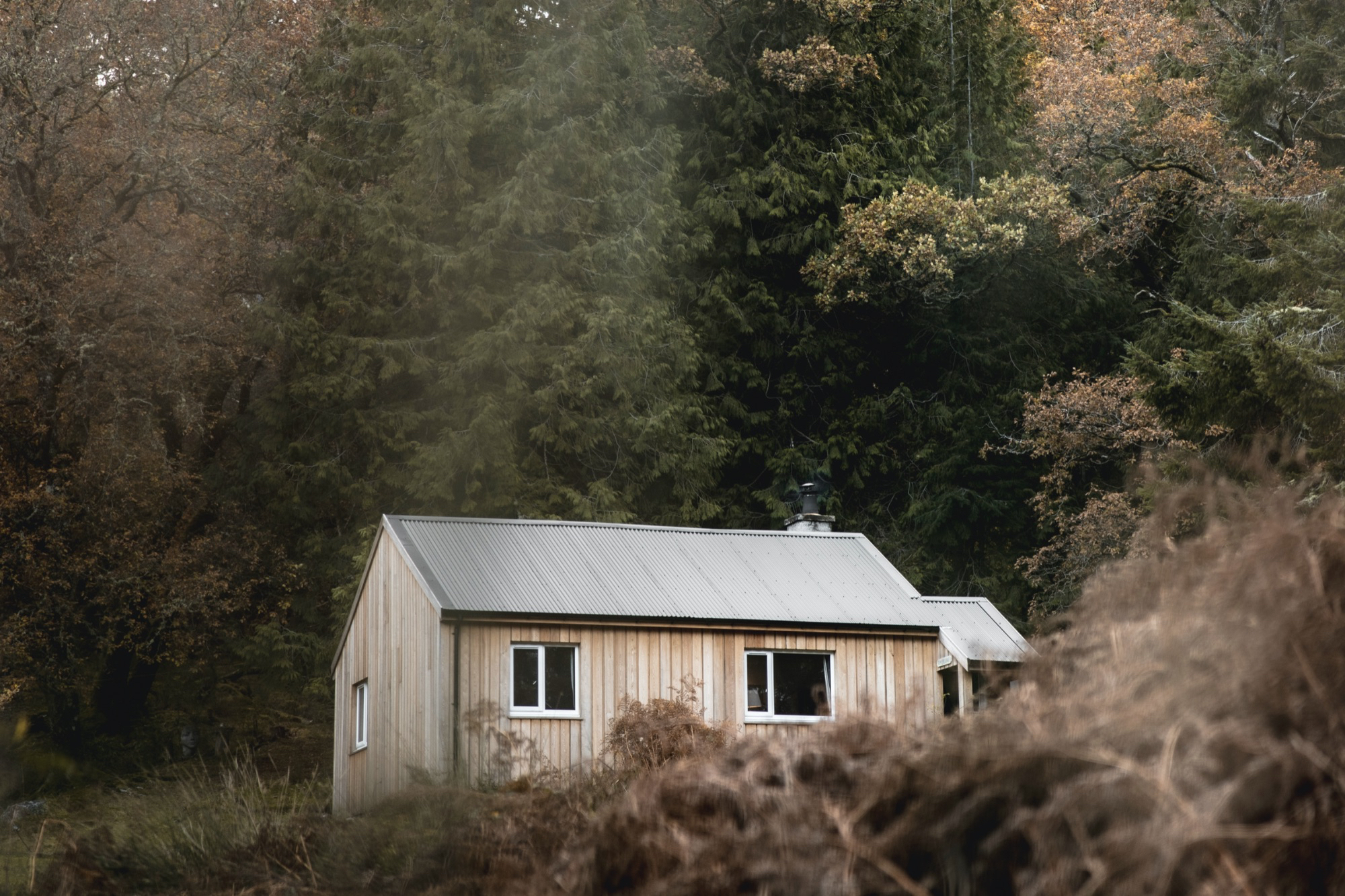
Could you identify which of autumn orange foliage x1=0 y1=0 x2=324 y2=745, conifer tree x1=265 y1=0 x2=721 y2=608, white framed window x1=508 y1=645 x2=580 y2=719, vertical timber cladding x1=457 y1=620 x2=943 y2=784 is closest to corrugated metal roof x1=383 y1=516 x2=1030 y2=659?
vertical timber cladding x1=457 y1=620 x2=943 y2=784

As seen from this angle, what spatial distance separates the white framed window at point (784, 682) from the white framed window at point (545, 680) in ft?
7.35

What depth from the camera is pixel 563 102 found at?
28266 millimetres

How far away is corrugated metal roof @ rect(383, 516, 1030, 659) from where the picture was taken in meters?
17.8

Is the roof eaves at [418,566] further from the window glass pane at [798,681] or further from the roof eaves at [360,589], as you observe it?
the window glass pane at [798,681]

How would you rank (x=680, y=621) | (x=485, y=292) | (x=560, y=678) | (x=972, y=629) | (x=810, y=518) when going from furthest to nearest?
(x=485, y=292) → (x=810, y=518) → (x=972, y=629) → (x=680, y=621) → (x=560, y=678)

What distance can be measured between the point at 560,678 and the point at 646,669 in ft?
3.48

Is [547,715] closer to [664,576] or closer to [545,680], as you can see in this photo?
[545,680]

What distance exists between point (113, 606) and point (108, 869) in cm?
1755

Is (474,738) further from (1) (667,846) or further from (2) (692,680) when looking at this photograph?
(1) (667,846)

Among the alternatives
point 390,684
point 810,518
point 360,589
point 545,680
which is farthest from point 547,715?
point 810,518

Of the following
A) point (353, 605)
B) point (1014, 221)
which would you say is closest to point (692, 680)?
point (353, 605)

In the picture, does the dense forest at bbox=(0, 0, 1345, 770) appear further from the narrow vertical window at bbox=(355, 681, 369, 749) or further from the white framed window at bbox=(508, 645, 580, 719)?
the white framed window at bbox=(508, 645, 580, 719)

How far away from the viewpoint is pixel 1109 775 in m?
4.38

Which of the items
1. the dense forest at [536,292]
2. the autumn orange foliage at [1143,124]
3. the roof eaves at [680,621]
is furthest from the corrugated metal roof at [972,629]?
the autumn orange foliage at [1143,124]
